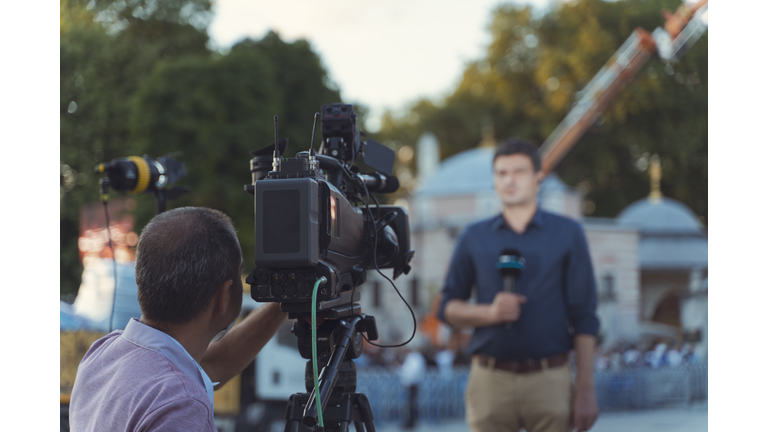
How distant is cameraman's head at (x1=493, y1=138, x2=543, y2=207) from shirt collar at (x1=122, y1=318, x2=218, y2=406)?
1.83 m

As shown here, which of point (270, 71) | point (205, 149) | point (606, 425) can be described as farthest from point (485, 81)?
point (606, 425)

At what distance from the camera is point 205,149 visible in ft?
44.4

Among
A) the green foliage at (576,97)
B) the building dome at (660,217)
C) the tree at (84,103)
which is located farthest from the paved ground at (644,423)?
the tree at (84,103)

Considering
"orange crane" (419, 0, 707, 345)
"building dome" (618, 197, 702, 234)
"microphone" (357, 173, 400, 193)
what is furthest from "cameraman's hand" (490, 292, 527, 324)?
"building dome" (618, 197, 702, 234)

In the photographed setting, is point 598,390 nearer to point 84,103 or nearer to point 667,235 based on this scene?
point 667,235

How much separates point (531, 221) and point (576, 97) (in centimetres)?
1763

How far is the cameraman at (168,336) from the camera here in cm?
123

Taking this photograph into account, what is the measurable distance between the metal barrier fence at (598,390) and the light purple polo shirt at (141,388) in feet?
32.1

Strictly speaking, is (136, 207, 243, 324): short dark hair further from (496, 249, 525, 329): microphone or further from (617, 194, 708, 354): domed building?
(617, 194, 708, 354): domed building

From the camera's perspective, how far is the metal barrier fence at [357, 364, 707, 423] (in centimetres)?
1186

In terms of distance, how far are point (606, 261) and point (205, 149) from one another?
12600 millimetres

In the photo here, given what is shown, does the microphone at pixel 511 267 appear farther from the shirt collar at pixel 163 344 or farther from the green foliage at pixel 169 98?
the green foliage at pixel 169 98

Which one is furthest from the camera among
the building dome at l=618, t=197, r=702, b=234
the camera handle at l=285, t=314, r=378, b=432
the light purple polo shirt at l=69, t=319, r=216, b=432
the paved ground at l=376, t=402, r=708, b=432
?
the paved ground at l=376, t=402, r=708, b=432
